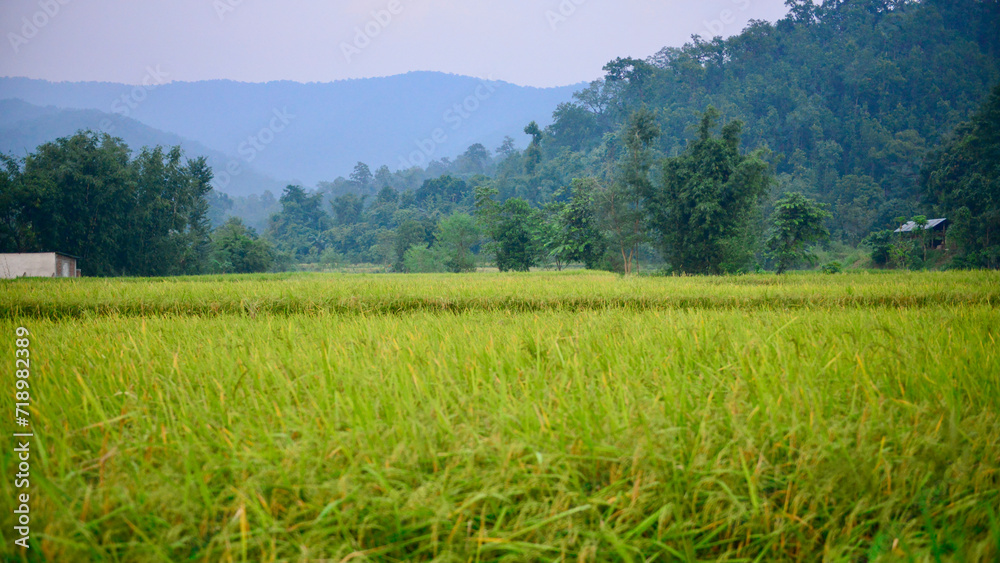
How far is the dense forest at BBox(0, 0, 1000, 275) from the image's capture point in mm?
25438

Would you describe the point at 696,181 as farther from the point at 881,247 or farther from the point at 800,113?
the point at 800,113

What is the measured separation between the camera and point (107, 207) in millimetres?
27375

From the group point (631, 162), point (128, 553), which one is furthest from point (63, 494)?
point (631, 162)

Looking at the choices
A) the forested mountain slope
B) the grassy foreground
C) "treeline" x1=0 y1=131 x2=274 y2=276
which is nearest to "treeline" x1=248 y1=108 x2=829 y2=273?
the forested mountain slope

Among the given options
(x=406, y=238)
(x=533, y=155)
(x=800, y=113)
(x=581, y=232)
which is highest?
(x=800, y=113)

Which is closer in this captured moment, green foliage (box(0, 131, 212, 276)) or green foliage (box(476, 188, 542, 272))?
green foliage (box(0, 131, 212, 276))

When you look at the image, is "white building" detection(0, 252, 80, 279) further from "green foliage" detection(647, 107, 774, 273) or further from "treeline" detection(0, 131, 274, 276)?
"green foliage" detection(647, 107, 774, 273)

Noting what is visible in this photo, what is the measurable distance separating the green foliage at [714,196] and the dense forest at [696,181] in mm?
97

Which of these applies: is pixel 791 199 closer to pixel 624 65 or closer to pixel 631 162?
pixel 631 162

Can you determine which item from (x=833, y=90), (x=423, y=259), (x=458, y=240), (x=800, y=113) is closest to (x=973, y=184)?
(x=800, y=113)

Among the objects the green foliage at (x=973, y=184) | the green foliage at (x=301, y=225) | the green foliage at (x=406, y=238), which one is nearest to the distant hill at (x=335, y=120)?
the green foliage at (x=301, y=225)

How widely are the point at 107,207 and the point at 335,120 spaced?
177054 mm

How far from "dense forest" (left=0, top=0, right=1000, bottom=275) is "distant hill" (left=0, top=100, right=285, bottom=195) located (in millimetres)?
63031

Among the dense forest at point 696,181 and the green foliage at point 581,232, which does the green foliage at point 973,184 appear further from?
the green foliage at point 581,232
